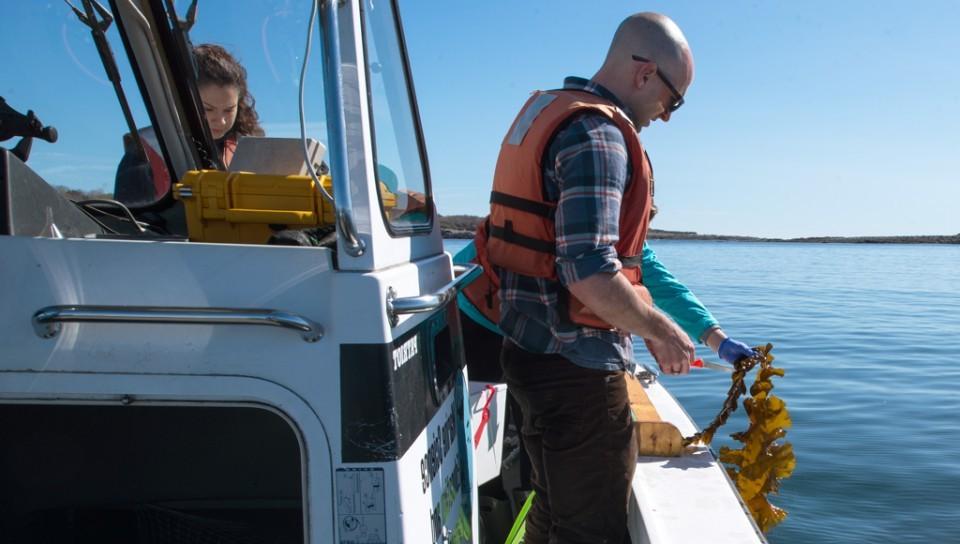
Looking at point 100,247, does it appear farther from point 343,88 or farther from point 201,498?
point 201,498

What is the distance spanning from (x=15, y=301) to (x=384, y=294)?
0.62 meters

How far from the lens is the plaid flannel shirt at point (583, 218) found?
1.85 metres

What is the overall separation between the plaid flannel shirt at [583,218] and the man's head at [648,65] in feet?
0.16

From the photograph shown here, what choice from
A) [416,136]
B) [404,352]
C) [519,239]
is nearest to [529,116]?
[519,239]

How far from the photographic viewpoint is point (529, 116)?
2090 mm

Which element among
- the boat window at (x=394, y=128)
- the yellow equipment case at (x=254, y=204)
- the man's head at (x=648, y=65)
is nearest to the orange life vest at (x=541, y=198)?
the man's head at (x=648, y=65)

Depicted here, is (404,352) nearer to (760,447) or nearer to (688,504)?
(688,504)

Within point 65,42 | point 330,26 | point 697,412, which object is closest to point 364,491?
point 330,26

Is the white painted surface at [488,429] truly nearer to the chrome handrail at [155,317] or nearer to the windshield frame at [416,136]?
the windshield frame at [416,136]

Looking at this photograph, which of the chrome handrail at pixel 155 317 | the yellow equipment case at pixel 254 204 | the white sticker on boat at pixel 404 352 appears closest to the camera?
the chrome handrail at pixel 155 317

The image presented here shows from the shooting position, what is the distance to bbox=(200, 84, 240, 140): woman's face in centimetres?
249

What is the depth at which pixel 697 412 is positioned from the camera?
316 inches

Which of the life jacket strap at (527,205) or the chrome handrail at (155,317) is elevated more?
the life jacket strap at (527,205)

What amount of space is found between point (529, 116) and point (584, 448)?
2.89 feet
